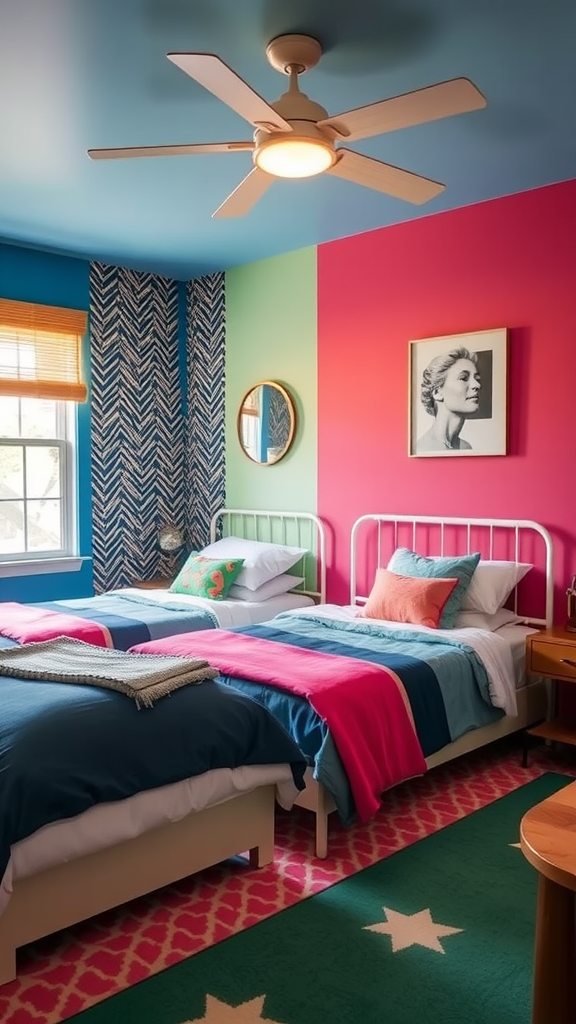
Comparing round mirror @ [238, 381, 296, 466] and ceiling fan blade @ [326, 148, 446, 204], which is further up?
ceiling fan blade @ [326, 148, 446, 204]

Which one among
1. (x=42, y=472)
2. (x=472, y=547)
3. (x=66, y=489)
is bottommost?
(x=472, y=547)

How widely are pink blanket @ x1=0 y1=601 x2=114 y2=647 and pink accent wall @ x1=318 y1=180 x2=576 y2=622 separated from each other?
1.56 m

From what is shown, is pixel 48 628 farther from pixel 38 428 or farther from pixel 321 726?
pixel 38 428

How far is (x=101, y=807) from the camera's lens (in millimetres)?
2158

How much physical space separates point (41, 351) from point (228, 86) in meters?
3.05

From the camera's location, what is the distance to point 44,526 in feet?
16.6

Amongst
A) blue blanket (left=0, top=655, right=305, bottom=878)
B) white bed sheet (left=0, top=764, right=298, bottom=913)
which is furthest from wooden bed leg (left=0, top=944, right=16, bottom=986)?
blue blanket (left=0, top=655, right=305, bottom=878)

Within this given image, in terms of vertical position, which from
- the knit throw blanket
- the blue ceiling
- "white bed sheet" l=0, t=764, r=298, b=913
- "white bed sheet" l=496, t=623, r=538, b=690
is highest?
the blue ceiling

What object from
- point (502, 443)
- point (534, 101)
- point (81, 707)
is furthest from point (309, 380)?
point (81, 707)

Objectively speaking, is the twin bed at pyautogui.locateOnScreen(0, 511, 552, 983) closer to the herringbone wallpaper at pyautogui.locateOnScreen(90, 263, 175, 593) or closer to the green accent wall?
the green accent wall

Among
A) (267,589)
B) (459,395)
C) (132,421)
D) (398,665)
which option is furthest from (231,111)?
(132,421)

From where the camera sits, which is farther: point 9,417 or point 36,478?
point 36,478

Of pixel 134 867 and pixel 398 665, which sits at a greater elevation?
pixel 398 665

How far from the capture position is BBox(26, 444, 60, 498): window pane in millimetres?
4988
